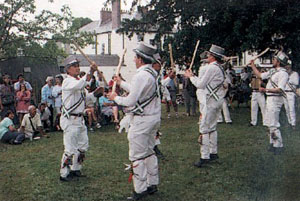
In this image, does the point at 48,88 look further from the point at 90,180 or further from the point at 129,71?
the point at 129,71

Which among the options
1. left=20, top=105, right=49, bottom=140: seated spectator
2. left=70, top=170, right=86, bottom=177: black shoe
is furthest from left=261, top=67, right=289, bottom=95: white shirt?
left=20, top=105, right=49, bottom=140: seated spectator

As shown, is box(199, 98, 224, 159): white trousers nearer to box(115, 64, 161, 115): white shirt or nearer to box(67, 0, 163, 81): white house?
box(115, 64, 161, 115): white shirt

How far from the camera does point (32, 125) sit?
12656 millimetres

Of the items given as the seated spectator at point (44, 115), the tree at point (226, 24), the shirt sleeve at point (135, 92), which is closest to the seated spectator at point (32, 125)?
the seated spectator at point (44, 115)

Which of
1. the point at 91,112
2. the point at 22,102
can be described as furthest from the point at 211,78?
the point at 22,102

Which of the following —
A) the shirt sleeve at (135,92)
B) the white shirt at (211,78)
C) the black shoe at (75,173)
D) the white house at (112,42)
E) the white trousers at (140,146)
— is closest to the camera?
the shirt sleeve at (135,92)

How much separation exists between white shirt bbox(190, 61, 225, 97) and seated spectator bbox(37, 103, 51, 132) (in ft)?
25.5

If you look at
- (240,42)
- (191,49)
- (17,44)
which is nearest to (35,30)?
(17,44)

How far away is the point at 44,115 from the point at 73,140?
732 cm

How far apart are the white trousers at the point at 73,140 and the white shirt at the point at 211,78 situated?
2.39 meters

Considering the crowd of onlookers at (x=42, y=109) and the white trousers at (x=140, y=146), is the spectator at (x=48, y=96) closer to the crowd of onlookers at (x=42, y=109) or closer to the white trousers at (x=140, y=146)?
the crowd of onlookers at (x=42, y=109)

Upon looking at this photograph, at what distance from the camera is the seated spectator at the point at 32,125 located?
12.6m

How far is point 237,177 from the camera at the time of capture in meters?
7.16

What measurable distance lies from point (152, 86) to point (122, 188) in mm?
1919
